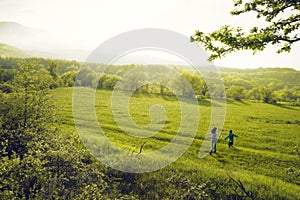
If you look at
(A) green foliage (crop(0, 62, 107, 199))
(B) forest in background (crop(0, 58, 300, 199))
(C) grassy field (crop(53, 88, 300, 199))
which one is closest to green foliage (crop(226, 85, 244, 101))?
(C) grassy field (crop(53, 88, 300, 199))

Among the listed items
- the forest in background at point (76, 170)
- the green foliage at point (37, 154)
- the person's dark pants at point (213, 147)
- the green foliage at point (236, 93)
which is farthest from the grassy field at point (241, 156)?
the green foliage at point (236, 93)

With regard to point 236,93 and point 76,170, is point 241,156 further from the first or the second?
point 236,93

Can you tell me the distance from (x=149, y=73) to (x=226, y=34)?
7108cm

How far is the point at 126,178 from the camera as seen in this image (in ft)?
57.1

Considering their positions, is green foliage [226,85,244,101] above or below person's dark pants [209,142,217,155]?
above

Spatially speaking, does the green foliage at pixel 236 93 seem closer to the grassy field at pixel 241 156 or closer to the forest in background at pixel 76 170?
the grassy field at pixel 241 156

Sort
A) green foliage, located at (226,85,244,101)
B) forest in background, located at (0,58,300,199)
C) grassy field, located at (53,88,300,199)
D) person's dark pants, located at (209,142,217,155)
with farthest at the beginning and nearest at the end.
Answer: green foliage, located at (226,85,244,101), person's dark pants, located at (209,142,217,155), grassy field, located at (53,88,300,199), forest in background, located at (0,58,300,199)

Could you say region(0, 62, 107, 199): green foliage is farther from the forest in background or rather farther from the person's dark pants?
the person's dark pants

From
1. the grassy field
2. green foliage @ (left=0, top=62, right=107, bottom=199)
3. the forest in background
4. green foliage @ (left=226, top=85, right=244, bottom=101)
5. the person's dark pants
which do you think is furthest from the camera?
green foliage @ (left=226, top=85, right=244, bottom=101)

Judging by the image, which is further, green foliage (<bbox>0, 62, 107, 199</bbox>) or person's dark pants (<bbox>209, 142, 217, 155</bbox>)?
person's dark pants (<bbox>209, 142, 217, 155</bbox>)

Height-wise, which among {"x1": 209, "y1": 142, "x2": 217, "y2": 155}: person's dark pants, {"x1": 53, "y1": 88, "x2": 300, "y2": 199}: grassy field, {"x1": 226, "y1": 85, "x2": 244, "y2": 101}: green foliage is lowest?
{"x1": 53, "y1": 88, "x2": 300, "y2": 199}: grassy field

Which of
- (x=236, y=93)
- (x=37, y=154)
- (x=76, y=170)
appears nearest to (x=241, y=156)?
(x=76, y=170)

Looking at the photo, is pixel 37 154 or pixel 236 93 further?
pixel 236 93

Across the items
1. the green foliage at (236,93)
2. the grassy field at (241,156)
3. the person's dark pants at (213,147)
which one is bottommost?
the grassy field at (241,156)
